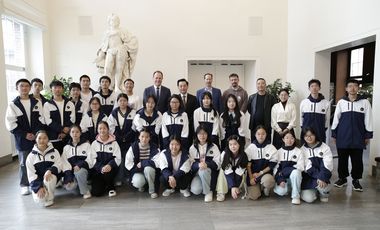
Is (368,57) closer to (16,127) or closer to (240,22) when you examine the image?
(240,22)

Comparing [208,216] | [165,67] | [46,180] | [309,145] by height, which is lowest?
[208,216]

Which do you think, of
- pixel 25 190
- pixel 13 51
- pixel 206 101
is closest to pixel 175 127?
pixel 206 101

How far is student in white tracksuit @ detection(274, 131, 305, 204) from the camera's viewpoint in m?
→ 3.42

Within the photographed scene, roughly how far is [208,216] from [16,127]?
2.63 m

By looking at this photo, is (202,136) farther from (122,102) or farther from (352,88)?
(352,88)

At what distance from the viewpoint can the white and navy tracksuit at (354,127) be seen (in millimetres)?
3867

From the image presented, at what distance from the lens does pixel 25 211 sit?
3242mm

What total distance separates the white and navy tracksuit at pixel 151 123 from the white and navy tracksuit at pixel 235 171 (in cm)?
103

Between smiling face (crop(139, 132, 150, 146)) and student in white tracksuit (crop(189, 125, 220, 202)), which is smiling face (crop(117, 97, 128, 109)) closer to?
smiling face (crop(139, 132, 150, 146))

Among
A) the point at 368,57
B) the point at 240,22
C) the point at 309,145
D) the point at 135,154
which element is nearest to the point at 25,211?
the point at 135,154

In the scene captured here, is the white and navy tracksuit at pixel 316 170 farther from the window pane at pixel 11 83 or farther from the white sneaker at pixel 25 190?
the window pane at pixel 11 83

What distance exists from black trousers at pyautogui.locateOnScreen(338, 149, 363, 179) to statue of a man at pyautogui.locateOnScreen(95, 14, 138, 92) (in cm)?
404

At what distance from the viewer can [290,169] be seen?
350cm

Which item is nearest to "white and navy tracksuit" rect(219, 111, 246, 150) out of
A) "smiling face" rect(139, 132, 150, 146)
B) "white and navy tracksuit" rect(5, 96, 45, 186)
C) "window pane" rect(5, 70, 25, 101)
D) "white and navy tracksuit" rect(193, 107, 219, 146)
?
"white and navy tracksuit" rect(193, 107, 219, 146)
